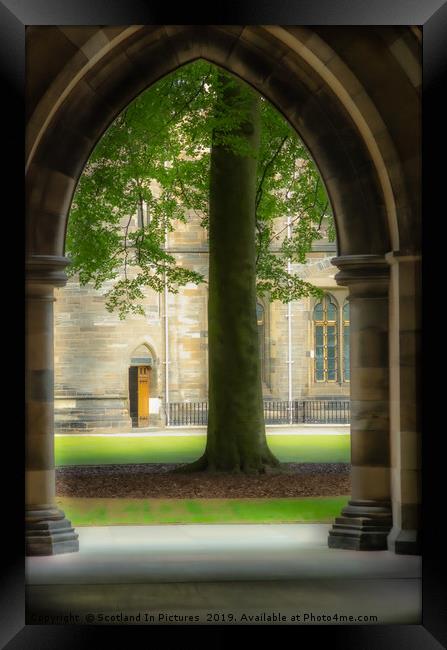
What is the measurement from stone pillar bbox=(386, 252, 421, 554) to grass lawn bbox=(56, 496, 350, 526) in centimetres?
334

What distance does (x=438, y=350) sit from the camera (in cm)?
671

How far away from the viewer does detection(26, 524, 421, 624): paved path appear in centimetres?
709

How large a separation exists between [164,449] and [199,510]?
893 centimetres

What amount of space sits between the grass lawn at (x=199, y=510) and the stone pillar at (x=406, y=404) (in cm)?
334

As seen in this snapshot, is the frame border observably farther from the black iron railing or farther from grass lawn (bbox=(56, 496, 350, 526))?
the black iron railing

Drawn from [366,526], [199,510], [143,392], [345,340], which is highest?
[345,340]

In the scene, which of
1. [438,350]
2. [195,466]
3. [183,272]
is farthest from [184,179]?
[438,350]

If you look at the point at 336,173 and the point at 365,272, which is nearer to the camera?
the point at 365,272

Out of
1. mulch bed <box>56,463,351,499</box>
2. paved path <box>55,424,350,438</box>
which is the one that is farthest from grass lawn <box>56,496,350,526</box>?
paved path <box>55,424,350,438</box>

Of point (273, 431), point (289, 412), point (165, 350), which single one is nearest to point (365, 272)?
point (273, 431)

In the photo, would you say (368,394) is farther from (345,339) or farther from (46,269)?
(345,339)

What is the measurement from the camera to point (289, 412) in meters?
32.2

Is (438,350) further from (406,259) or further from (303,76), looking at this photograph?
(303,76)

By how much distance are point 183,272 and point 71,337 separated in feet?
32.6
